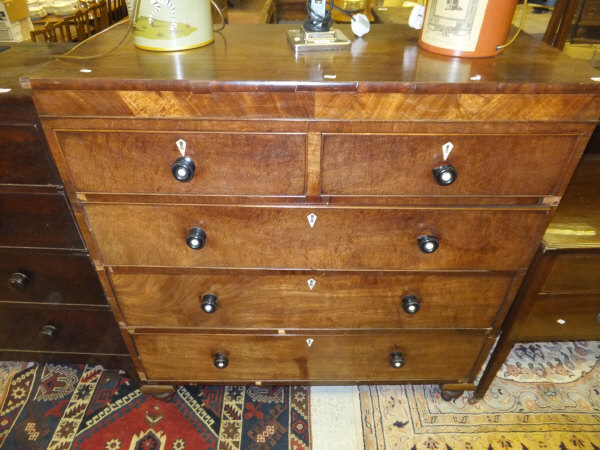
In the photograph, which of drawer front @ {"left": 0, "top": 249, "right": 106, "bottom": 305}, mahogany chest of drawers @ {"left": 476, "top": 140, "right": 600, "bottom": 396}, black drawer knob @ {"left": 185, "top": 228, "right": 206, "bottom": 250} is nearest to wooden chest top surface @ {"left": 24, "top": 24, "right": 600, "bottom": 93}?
black drawer knob @ {"left": 185, "top": 228, "right": 206, "bottom": 250}

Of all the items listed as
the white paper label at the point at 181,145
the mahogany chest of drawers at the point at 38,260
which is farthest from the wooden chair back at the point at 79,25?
the white paper label at the point at 181,145

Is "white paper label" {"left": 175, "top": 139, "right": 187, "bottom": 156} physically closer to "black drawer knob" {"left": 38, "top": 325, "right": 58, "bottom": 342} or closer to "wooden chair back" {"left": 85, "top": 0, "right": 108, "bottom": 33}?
"black drawer knob" {"left": 38, "top": 325, "right": 58, "bottom": 342}

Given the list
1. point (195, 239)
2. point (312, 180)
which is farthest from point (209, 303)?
point (312, 180)

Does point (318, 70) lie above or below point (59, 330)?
above

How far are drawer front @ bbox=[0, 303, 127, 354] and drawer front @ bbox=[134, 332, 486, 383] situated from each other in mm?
178

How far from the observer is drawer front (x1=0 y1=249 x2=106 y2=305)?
3.73ft

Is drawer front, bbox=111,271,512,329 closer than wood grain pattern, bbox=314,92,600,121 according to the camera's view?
No

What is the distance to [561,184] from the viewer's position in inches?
34.3

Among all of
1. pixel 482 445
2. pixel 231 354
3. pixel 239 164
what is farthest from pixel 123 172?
pixel 482 445

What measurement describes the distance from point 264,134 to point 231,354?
736 millimetres

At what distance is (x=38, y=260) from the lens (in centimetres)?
114

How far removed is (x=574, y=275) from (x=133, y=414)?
1.44 metres

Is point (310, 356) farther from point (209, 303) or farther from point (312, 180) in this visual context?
point (312, 180)

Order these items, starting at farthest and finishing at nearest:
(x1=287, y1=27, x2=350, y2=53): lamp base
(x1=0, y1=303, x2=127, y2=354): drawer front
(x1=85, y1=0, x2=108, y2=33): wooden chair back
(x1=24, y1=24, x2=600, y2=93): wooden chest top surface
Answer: (x1=85, y1=0, x2=108, y2=33): wooden chair back
(x1=0, y1=303, x2=127, y2=354): drawer front
(x1=287, y1=27, x2=350, y2=53): lamp base
(x1=24, y1=24, x2=600, y2=93): wooden chest top surface
